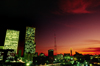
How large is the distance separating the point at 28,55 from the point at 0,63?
528ft

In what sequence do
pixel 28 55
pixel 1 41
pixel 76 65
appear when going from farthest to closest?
1. pixel 28 55
2. pixel 1 41
3. pixel 76 65

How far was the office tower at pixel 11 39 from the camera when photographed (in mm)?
167750

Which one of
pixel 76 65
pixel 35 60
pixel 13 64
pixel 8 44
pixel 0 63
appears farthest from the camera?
pixel 8 44

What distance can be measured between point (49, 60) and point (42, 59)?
970 centimetres

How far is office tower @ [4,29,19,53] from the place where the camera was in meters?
168

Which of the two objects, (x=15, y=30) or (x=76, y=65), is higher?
(x=15, y=30)

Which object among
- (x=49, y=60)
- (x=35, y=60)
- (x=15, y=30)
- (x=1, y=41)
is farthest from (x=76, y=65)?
(x=15, y=30)

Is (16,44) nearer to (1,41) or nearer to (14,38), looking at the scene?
(14,38)

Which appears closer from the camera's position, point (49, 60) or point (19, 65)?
point (19, 65)

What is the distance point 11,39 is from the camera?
169000 millimetres

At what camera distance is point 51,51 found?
582 feet

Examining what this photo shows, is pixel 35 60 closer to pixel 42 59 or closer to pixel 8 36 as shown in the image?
pixel 42 59

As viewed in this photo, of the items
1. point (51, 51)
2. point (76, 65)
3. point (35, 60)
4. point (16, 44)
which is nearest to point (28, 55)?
point (16, 44)

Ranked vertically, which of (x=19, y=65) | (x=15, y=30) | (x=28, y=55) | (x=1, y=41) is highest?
(x=15, y=30)
